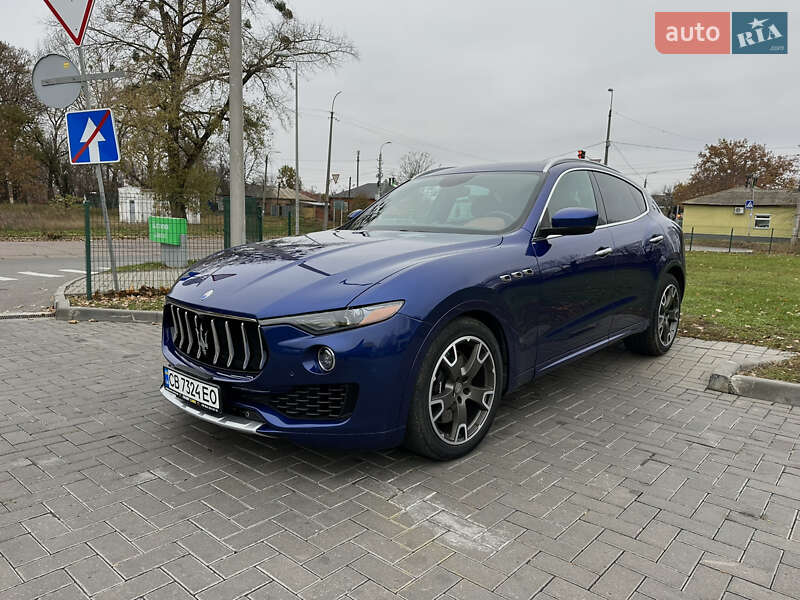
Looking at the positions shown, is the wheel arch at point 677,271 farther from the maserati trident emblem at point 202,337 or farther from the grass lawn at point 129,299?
the grass lawn at point 129,299

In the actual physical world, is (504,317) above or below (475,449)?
above

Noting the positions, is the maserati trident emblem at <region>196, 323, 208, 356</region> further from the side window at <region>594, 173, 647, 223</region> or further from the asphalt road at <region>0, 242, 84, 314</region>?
the asphalt road at <region>0, 242, 84, 314</region>

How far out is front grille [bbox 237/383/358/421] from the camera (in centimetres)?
271

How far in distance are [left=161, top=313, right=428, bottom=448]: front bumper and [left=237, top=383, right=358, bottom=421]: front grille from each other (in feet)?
0.05

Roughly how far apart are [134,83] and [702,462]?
83.3ft

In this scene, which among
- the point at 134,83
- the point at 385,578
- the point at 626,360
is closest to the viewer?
the point at 385,578

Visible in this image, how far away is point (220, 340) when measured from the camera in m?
2.94

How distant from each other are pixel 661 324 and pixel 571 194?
205cm

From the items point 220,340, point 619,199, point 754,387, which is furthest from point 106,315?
point 754,387

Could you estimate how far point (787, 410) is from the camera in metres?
4.19

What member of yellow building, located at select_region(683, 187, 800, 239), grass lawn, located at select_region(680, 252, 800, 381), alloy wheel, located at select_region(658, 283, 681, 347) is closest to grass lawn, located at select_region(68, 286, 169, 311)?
alloy wheel, located at select_region(658, 283, 681, 347)

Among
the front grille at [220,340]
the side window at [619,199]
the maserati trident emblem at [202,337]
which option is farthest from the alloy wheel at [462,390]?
the side window at [619,199]

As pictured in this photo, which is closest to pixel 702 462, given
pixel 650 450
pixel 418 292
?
pixel 650 450

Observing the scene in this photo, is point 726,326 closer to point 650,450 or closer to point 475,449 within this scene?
point 650,450
